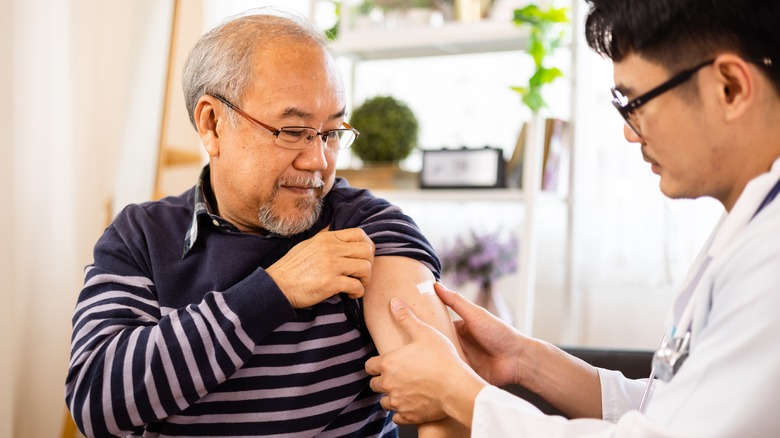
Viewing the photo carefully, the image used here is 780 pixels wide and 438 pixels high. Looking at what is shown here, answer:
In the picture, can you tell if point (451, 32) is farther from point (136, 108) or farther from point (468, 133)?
point (136, 108)

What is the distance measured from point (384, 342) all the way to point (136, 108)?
84.9 inches

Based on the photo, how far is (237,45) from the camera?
4.94ft

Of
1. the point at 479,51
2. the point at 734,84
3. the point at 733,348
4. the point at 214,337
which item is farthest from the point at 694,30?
the point at 479,51

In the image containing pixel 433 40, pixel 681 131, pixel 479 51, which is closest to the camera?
pixel 681 131

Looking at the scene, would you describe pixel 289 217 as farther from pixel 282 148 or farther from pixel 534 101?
pixel 534 101

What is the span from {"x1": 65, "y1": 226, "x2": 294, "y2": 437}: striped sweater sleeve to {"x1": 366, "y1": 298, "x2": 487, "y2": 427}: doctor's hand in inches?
7.9

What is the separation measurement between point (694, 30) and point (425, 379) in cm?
65

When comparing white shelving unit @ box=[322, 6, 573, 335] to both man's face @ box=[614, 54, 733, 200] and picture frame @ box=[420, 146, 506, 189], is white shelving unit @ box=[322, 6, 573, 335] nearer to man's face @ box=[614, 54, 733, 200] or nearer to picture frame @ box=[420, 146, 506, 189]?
picture frame @ box=[420, 146, 506, 189]

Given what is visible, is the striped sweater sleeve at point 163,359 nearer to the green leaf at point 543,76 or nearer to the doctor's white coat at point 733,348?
the doctor's white coat at point 733,348

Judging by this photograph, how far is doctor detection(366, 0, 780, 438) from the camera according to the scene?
0.93 metres

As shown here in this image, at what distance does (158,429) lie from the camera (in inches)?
56.4

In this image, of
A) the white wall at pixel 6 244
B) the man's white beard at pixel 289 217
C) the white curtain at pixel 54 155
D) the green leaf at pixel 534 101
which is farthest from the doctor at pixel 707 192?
the white curtain at pixel 54 155

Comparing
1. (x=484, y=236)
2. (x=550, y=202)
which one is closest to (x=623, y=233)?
(x=550, y=202)

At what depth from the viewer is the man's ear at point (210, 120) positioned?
1.55 metres
